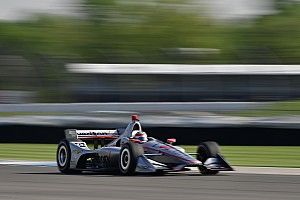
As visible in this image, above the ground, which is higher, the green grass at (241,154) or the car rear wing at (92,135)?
A: the green grass at (241,154)

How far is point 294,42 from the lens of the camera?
6538 cm

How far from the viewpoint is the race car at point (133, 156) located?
467 inches

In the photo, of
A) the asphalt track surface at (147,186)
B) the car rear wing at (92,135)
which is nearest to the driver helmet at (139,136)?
the asphalt track surface at (147,186)

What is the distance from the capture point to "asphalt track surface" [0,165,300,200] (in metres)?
8.78

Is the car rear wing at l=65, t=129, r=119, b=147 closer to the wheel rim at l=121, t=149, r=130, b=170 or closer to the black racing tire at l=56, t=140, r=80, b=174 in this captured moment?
the black racing tire at l=56, t=140, r=80, b=174

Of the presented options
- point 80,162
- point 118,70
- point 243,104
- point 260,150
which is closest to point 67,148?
point 80,162

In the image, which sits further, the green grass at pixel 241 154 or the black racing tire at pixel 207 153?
the green grass at pixel 241 154

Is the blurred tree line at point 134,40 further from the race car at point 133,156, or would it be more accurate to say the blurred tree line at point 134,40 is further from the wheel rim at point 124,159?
the wheel rim at point 124,159

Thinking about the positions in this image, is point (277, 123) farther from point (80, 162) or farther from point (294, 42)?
point (294, 42)

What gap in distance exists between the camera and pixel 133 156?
1180 centimetres

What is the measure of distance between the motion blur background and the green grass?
46.2 inches

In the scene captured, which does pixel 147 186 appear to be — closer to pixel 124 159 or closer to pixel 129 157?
pixel 129 157

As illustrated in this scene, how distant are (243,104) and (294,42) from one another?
108 feet

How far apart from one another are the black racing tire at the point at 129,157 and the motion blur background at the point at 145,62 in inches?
378
